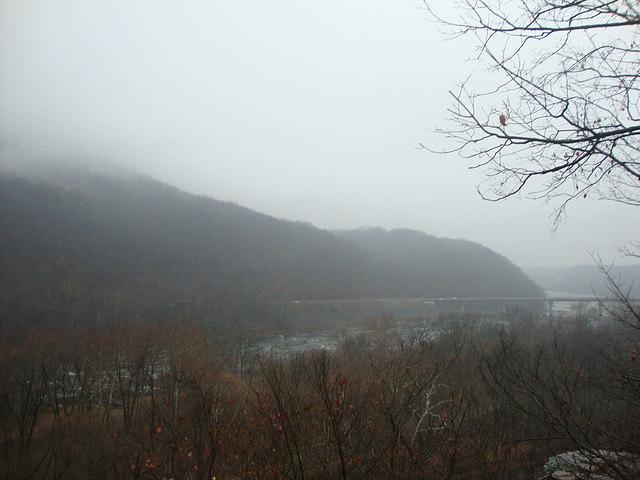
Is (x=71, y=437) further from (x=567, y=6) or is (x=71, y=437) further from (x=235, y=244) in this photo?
(x=235, y=244)

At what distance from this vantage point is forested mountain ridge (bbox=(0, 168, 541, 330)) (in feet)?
133

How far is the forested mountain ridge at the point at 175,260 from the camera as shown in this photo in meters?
40.5

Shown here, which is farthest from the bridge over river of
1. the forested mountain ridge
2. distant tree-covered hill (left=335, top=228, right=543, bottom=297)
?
distant tree-covered hill (left=335, top=228, right=543, bottom=297)

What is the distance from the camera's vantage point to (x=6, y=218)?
47531 mm

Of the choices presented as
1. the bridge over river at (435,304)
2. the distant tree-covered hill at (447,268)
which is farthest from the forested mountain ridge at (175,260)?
the bridge over river at (435,304)

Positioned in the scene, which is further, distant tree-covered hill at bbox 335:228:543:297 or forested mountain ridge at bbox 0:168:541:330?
distant tree-covered hill at bbox 335:228:543:297

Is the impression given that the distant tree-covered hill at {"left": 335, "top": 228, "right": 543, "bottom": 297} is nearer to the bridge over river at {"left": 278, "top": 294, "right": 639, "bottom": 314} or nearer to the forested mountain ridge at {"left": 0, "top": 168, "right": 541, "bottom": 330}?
the forested mountain ridge at {"left": 0, "top": 168, "right": 541, "bottom": 330}

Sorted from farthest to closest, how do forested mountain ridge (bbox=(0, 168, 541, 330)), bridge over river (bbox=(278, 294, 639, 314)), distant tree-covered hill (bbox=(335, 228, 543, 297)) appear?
distant tree-covered hill (bbox=(335, 228, 543, 297)) → bridge over river (bbox=(278, 294, 639, 314)) → forested mountain ridge (bbox=(0, 168, 541, 330))

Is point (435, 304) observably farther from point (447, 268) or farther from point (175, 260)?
point (175, 260)

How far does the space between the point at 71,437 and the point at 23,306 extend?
19.3 metres

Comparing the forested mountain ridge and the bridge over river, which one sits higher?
the forested mountain ridge

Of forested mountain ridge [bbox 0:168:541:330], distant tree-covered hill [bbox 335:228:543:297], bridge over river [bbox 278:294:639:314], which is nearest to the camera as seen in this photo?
forested mountain ridge [bbox 0:168:541:330]

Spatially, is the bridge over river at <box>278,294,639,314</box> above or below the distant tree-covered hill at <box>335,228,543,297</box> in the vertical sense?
below

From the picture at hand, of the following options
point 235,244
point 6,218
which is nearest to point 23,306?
point 6,218
